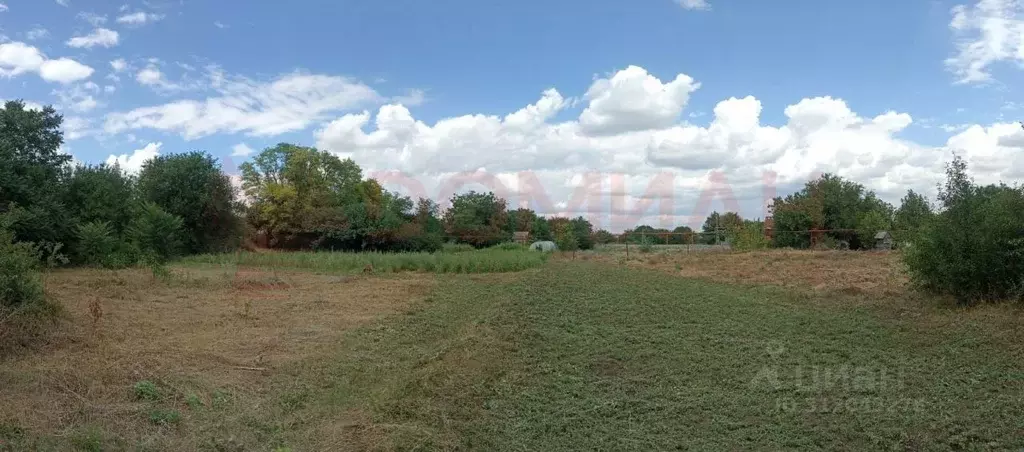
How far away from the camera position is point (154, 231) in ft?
71.2

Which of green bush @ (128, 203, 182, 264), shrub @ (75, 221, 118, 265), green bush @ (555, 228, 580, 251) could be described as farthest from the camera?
green bush @ (555, 228, 580, 251)

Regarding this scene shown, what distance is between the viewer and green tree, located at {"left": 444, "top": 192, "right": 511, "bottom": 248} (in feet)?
121

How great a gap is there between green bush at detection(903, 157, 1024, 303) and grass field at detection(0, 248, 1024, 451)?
464mm

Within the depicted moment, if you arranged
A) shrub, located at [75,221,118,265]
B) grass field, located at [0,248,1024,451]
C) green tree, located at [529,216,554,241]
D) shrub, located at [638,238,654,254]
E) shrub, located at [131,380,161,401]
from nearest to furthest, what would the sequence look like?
grass field, located at [0,248,1024,451] < shrub, located at [131,380,161,401] < shrub, located at [75,221,118,265] < shrub, located at [638,238,654,254] < green tree, located at [529,216,554,241]

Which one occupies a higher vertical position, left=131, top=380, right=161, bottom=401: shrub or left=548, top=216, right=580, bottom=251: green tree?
left=548, top=216, right=580, bottom=251: green tree

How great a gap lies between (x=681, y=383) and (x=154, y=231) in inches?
841

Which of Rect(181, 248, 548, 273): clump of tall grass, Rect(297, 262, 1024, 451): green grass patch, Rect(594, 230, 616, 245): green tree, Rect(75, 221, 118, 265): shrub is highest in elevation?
Rect(594, 230, 616, 245): green tree

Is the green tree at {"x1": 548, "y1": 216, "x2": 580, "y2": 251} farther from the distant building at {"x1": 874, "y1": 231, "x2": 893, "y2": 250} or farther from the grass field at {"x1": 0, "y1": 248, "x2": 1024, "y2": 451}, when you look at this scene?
the grass field at {"x1": 0, "y1": 248, "x2": 1024, "y2": 451}

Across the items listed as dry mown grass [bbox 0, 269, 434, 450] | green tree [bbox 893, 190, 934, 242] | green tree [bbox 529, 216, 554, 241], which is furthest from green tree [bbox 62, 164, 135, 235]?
green tree [bbox 529, 216, 554, 241]

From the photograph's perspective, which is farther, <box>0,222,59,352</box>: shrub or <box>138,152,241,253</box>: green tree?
<box>138,152,241,253</box>: green tree

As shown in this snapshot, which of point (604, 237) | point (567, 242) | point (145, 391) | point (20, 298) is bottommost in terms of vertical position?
point (145, 391)

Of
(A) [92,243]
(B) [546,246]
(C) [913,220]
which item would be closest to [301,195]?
(B) [546,246]

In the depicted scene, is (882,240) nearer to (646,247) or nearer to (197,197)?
(646,247)

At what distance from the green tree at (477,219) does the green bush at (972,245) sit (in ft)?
93.5
